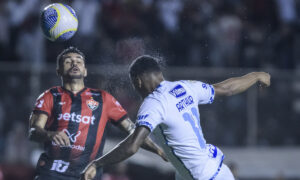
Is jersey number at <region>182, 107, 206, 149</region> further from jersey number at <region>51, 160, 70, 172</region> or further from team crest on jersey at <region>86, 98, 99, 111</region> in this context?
jersey number at <region>51, 160, 70, 172</region>

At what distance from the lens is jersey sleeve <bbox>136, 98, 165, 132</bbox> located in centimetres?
516

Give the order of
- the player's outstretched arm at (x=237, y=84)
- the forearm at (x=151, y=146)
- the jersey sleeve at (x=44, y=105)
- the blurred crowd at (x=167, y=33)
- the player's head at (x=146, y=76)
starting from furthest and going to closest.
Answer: the blurred crowd at (x=167, y=33) → the forearm at (x=151, y=146) → the jersey sleeve at (x=44, y=105) → the player's outstretched arm at (x=237, y=84) → the player's head at (x=146, y=76)

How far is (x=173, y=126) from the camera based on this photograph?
5398mm

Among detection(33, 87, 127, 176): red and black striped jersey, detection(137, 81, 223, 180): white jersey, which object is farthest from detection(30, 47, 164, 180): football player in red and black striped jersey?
detection(137, 81, 223, 180): white jersey

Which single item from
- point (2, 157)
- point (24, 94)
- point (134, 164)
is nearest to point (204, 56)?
point (134, 164)

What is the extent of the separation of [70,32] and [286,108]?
665cm

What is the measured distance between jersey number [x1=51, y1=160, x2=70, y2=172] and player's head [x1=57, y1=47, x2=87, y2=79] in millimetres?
1000

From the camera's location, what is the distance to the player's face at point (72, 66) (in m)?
6.59

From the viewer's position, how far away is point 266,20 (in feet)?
49.0

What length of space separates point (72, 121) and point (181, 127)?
5.00 feet

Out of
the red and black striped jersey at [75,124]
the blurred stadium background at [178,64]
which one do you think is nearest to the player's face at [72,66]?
the red and black striped jersey at [75,124]

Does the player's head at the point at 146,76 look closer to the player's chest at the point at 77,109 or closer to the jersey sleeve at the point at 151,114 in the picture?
the jersey sleeve at the point at 151,114

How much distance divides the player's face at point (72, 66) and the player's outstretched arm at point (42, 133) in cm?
59

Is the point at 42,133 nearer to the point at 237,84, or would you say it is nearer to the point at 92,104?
the point at 92,104
